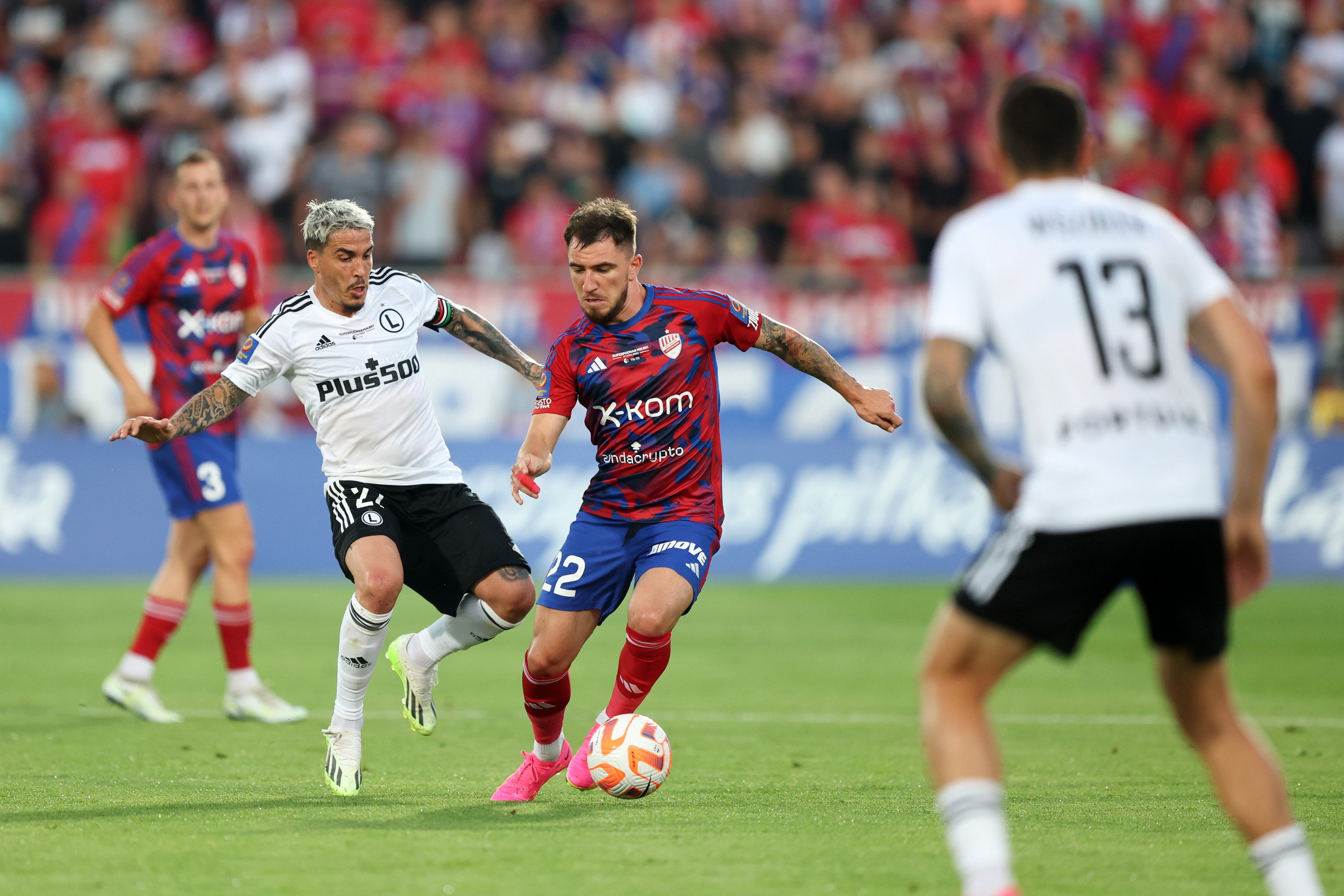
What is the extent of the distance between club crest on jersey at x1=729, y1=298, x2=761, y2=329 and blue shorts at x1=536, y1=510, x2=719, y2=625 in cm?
88

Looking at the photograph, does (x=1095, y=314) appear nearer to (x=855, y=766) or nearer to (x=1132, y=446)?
(x=1132, y=446)

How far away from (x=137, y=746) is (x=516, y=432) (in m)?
8.14

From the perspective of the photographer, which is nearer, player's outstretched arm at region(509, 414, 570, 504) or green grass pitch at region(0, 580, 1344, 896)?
green grass pitch at region(0, 580, 1344, 896)

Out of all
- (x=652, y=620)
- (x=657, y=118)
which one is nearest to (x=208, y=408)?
(x=652, y=620)

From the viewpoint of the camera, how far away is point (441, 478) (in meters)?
7.11

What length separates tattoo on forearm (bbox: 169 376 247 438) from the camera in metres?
6.76

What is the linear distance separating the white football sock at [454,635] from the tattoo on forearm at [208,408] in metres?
1.25

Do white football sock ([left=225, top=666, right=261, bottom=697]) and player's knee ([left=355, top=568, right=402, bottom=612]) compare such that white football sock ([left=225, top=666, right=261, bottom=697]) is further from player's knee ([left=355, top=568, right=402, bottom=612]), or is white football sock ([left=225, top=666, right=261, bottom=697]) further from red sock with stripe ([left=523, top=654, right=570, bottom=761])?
red sock with stripe ([left=523, top=654, right=570, bottom=761])

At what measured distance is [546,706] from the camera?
652 centimetres

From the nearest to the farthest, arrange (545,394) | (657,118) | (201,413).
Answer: (545,394), (201,413), (657,118)

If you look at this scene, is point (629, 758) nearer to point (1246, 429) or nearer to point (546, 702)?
point (546, 702)

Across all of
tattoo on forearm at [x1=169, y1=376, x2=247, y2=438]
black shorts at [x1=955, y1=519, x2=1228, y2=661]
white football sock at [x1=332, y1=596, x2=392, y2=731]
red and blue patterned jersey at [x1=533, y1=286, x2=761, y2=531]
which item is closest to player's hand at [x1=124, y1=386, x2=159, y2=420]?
tattoo on forearm at [x1=169, y1=376, x2=247, y2=438]

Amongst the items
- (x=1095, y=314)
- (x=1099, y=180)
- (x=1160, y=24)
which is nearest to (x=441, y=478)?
(x=1095, y=314)

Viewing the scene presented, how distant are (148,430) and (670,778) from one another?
102 inches
